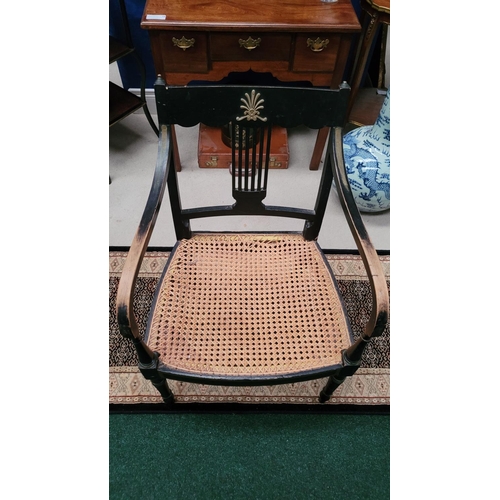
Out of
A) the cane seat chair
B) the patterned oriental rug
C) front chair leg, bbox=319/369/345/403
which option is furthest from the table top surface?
front chair leg, bbox=319/369/345/403

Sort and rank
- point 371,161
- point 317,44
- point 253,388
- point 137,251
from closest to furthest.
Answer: point 137,251, point 253,388, point 317,44, point 371,161

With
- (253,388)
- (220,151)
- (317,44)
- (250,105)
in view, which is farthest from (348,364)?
(220,151)

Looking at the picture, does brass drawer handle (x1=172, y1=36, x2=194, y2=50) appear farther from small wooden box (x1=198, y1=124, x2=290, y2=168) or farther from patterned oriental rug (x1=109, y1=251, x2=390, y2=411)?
patterned oriental rug (x1=109, y1=251, x2=390, y2=411)

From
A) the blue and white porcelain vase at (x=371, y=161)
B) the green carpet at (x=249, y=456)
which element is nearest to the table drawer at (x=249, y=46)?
the blue and white porcelain vase at (x=371, y=161)

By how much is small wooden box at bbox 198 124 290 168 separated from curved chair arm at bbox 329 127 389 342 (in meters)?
1.10

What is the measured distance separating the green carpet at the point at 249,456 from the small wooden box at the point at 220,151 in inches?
54.2

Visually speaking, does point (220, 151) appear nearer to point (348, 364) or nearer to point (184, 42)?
point (184, 42)

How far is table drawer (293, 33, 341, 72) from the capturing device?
152 centimetres

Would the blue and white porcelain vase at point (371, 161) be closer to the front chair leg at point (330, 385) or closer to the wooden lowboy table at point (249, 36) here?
the wooden lowboy table at point (249, 36)

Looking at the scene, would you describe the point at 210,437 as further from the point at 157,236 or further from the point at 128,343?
the point at 157,236

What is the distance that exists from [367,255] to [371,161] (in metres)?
0.95

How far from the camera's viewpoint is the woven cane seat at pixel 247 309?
1.02m

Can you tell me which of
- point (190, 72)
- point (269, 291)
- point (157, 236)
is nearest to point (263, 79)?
point (190, 72)

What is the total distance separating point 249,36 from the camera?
150 centimetres
